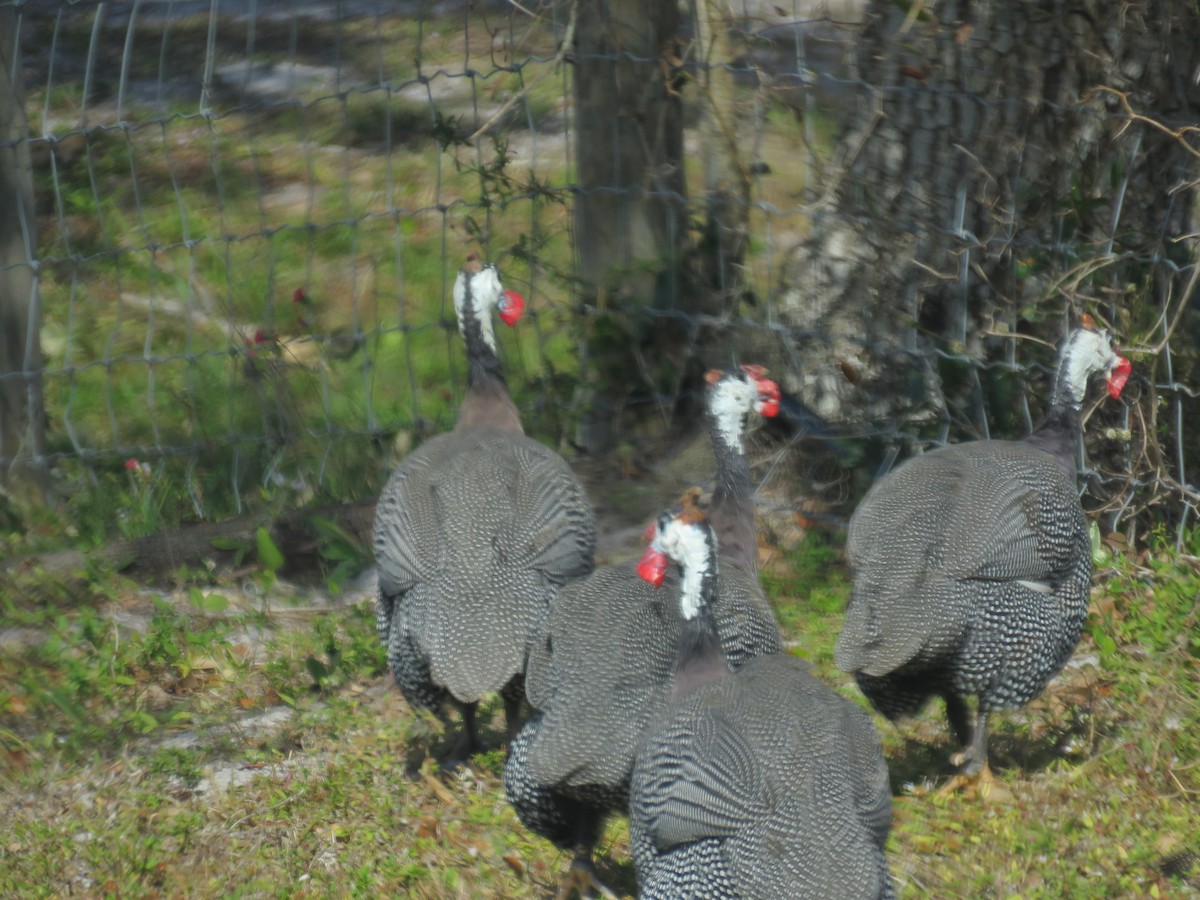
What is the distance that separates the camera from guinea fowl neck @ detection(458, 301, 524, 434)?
490cm

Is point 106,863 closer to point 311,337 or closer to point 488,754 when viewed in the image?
point 488,754

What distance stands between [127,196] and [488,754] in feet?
18.9

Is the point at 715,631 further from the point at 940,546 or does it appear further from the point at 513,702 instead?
the point at 513,702

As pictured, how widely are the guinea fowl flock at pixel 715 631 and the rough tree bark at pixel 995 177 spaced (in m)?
0.47

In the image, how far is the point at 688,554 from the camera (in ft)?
11.4

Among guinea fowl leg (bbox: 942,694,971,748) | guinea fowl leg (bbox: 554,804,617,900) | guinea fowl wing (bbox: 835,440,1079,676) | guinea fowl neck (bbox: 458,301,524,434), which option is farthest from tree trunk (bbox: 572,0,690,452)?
guinea fowl leg (bbox: 554,804,617,900)

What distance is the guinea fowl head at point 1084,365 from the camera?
4742 mm

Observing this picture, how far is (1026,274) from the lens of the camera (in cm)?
521

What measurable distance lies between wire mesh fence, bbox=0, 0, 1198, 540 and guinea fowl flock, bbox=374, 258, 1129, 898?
643mm

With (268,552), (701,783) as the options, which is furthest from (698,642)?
(268,552)

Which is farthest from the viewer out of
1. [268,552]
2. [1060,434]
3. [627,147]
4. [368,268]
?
[368,268]

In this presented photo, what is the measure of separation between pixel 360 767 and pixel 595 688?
104cm

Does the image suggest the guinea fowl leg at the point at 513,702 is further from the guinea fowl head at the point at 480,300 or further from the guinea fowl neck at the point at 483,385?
the guinea fowl head at the point at 480,300

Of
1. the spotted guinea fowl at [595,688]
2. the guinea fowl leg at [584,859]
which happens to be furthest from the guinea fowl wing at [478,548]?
the guinea fowl leg at [584,859]
